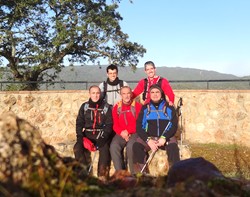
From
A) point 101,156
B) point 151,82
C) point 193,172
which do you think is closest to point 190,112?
point 151,82

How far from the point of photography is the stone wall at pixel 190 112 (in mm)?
11742

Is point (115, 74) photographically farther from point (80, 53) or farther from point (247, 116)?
point (80, 53)

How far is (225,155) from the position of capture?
1030 centimetres

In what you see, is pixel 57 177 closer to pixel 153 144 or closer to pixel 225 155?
pixel 153 144

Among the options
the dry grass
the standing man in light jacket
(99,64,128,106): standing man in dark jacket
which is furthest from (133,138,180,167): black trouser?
the dry grass

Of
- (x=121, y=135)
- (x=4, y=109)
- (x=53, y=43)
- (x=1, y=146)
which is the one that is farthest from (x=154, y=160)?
(x=53, y=43)

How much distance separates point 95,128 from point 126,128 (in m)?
0.55

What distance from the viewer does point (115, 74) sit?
23.9ft

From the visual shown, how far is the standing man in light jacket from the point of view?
264 inches

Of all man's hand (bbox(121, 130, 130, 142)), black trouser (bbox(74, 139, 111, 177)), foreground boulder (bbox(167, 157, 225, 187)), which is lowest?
black trouser (bbox(74, 139, 111, 177))

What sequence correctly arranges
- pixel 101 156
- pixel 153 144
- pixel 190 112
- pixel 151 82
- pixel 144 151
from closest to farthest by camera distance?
pixel 153 144 < pixel 144 151 < pixel 101 156 < pixel 151 82 < pixel 190 112

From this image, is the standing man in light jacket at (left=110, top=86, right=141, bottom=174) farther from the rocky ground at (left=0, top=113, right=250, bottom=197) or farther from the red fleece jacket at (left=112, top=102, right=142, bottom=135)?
the rocky ground at (left=0, top=113, right=250, bottom=197)

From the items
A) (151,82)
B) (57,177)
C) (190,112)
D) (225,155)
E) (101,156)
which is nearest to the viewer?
(57,177)

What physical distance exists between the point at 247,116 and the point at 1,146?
33.2ft
